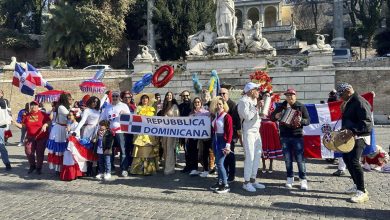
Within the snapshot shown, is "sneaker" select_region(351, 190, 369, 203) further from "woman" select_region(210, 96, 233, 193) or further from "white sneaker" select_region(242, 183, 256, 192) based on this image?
"woman" select_region(210, 96, 233, 193)

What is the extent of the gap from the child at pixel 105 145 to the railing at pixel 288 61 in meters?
16.6

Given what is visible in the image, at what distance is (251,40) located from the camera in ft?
81.6

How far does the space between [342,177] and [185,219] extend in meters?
4.12

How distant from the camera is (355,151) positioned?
6660 mm

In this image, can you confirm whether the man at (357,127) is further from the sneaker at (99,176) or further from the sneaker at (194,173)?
the sneaker at (99,176)

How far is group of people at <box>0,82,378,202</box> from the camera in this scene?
7.53m

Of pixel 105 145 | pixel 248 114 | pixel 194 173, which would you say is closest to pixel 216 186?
pixel 194 173

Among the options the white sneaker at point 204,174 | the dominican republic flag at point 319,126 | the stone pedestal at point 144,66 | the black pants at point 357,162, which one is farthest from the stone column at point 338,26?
the black pants at point 357,162

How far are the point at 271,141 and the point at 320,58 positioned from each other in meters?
15.7

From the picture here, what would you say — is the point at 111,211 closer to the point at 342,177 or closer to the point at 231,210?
the point at 231,210

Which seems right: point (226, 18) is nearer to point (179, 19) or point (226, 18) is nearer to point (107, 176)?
point (179, 19)

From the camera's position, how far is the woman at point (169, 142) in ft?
30.2

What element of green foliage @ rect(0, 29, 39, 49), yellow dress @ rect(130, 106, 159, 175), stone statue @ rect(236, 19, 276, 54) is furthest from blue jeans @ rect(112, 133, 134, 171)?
green foliage @ rect(0, 29, 39, 49)

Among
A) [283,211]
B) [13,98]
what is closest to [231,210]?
[283,211]
